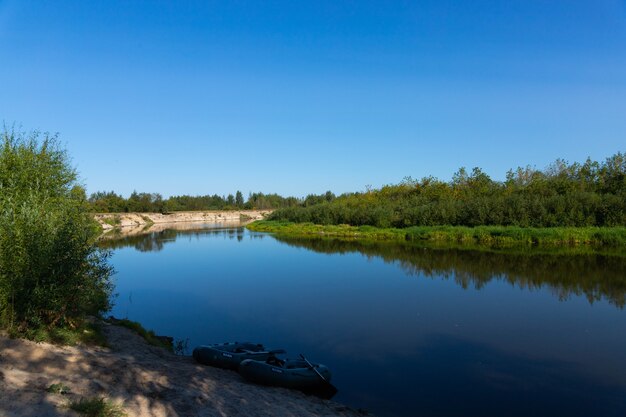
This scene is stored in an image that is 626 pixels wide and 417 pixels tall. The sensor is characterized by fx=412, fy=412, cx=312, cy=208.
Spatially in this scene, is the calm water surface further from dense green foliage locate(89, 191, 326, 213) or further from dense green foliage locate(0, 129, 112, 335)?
dense green foliage locate(89, 191, 326, 213)

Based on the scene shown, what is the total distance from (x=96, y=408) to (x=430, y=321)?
1336 centimetres

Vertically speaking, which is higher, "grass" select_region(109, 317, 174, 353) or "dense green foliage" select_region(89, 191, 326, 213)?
"dense green foliage" select_region(89, 191, 326, 213)

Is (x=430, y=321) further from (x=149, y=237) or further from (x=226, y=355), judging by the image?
(x=149, y=237)

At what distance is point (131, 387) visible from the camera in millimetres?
8117

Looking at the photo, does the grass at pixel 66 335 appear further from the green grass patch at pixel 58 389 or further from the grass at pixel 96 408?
the grass at pixel 96 408

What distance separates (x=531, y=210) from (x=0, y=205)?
165 ft

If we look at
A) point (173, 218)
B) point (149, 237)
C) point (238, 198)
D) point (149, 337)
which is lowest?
point (149, 337)

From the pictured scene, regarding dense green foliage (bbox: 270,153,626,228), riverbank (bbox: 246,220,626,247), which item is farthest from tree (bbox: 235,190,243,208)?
riverbank (bbox: 246,220,626,247)

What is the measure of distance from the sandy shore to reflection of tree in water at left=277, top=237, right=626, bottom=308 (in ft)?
58.0

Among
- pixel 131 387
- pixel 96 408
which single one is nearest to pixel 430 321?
pixel 131 387

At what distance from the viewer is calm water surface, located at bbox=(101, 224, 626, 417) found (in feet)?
34.3

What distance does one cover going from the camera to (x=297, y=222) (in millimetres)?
84312

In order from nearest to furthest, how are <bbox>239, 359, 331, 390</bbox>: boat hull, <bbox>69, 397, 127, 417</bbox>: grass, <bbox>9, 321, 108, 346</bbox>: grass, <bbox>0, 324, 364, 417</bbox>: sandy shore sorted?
1. <bbox>69, 397, 127, 417</bbox>: grass
2. <bbox>0, 324, 364, 417</bbox>: sandy shore
3. <bbox>9, 321, 108, 346</bbox>: grass
4. <bbox>239, 359, 331, 390</bbox>: boat hull

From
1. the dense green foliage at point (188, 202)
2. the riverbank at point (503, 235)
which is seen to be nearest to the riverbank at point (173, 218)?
the dense green foliage at point (188, 202)
